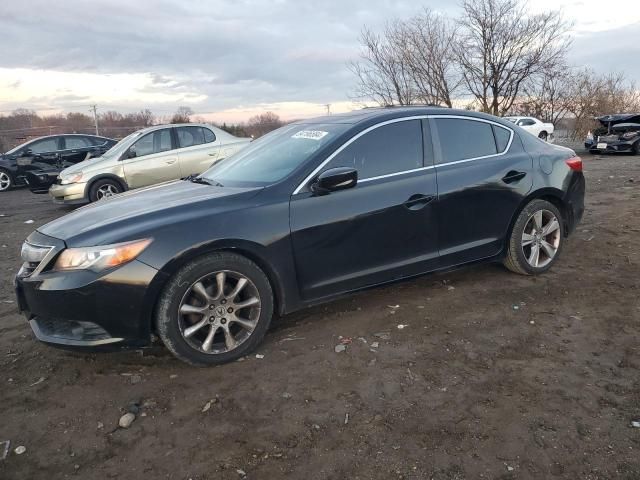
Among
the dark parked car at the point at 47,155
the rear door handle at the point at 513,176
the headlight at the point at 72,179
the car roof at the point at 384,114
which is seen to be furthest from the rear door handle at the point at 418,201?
the dark parked car at the point at 47,155

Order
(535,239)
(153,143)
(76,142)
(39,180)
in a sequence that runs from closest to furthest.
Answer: (535,239), (153,143), (39,180), (76,142)

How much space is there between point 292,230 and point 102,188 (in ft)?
24.3

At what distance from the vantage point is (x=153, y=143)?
9.87m

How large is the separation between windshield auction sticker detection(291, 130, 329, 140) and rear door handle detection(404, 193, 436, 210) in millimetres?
824

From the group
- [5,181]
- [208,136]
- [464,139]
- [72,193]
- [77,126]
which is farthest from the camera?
[77,126]

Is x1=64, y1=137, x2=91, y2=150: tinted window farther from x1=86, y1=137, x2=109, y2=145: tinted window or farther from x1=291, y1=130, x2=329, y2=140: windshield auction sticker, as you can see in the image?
x1=291, y1=130, x2=329, y2=140: windshield auction sticker

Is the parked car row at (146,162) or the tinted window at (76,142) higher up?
the tinted window at (76,142)

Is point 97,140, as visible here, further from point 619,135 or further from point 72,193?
point 619,135

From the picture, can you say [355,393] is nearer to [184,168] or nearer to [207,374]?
[207,374]

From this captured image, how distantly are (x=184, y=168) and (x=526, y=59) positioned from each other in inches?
910

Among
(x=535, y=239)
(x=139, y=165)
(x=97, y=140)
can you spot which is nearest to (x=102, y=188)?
(x=139, y=165)

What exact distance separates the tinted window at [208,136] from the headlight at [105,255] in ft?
24.7

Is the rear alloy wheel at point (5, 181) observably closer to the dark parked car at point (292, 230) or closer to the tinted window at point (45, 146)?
the tinted window at point (45, 146)

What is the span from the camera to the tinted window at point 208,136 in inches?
405
